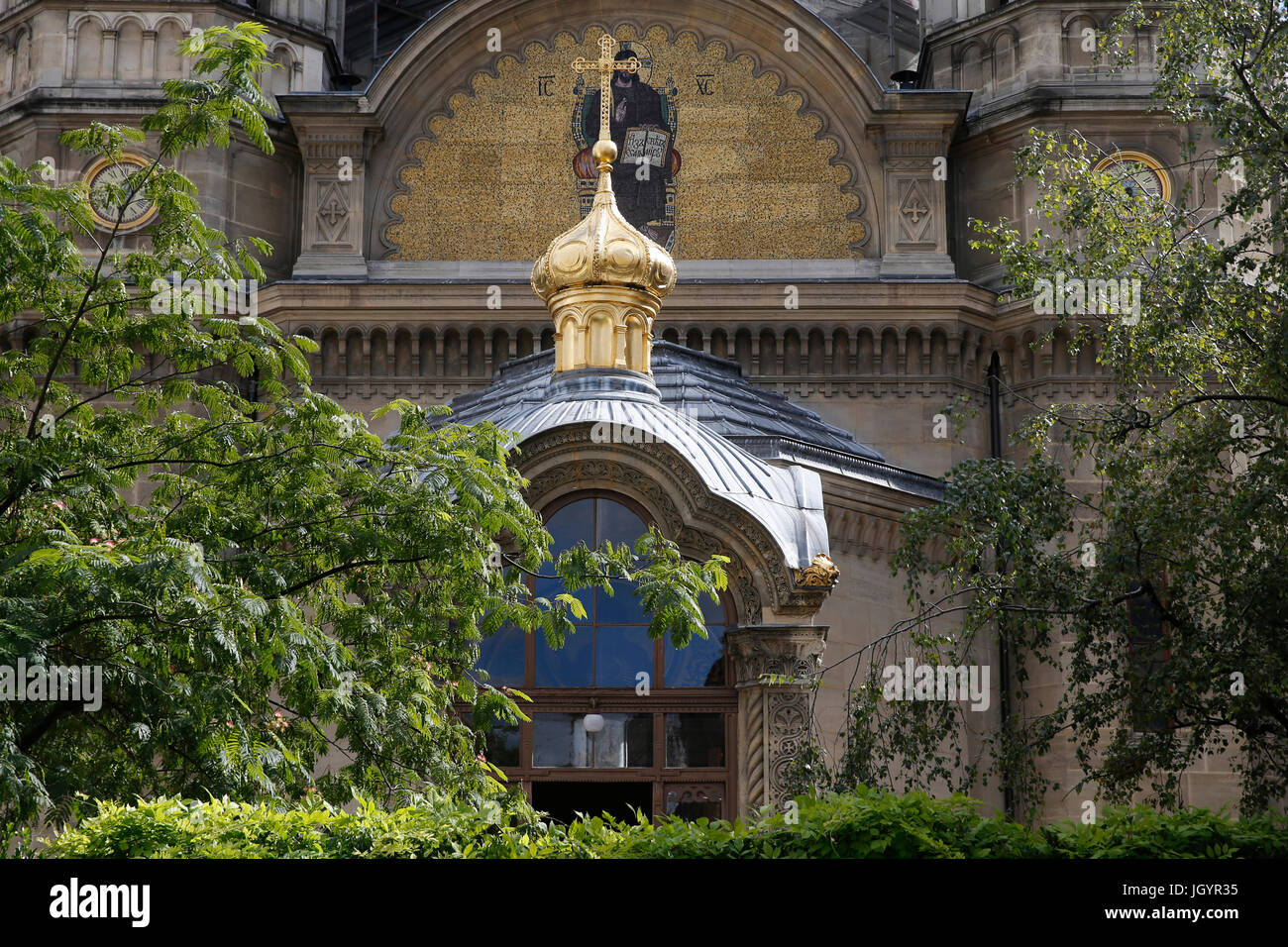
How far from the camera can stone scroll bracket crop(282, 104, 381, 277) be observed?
27547 mm

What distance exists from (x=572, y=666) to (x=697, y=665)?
1275mm

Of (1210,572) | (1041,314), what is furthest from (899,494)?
(1210,572)

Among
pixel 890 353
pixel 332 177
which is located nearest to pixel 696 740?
pixel 890 353

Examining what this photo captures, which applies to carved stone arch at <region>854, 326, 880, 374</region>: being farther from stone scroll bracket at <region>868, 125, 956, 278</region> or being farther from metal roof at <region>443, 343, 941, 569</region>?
metal roof at <region>443, 343, 941, 569</region>

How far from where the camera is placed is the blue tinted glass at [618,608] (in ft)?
60.8

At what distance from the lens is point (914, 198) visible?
27656 mm

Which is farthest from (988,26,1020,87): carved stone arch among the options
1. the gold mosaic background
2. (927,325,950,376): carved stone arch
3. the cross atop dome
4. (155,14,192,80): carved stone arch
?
(155,14,192,80): carved stone arch

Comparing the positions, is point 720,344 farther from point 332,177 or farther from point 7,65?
point 7,65

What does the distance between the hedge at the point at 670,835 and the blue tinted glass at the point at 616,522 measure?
27.4ft

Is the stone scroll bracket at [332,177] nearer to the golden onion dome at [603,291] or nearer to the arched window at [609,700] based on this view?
the golden onion dome at [603,291]

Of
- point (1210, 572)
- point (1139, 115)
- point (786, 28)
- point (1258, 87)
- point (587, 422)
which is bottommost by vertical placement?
point (1210, 572)

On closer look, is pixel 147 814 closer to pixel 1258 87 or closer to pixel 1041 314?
pixel 1258 87

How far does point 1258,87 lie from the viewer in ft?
52.4
